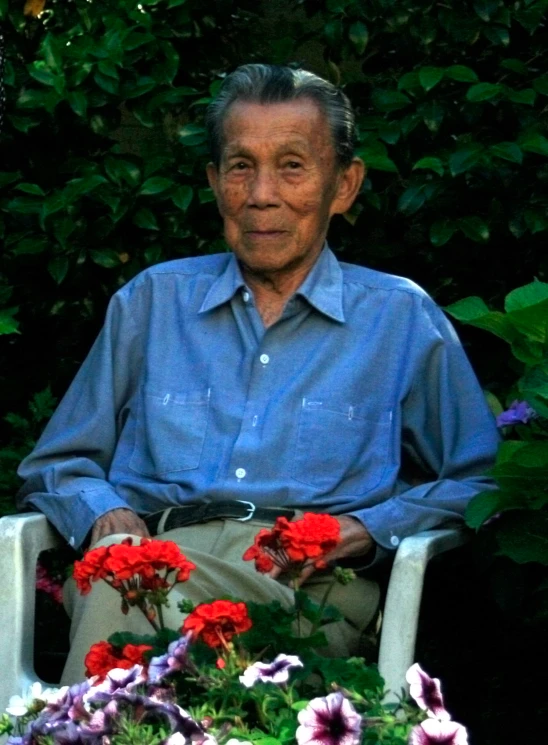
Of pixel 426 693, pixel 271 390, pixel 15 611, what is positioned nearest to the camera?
pixel 426 693

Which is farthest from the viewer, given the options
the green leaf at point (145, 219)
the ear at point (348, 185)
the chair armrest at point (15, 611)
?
the green leaf at point (145, 219)

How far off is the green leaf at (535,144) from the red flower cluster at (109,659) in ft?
6.00

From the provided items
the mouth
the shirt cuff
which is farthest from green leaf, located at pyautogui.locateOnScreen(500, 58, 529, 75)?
the shirt cuff

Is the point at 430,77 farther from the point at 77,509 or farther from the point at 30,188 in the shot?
the point at 77,509

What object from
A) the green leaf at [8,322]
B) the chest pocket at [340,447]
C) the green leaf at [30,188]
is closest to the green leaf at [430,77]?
the chest pocket at [340,447]

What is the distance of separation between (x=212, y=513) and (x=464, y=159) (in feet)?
3.73

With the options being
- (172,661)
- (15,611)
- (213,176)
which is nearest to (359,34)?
(213,176)

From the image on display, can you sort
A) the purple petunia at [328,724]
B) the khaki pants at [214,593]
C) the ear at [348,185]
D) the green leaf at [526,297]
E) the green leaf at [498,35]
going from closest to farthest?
the purple petunia at [328,724] → the khaki pants at [214,593] → the green leaf at [526,297] → the ear at [348,185] → the green leaf at [498,35]

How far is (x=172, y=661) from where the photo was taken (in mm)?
2332

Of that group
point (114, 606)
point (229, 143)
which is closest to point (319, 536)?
point (114, 606)

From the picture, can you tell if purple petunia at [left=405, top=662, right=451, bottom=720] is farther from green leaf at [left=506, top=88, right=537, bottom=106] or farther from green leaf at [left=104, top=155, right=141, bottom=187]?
green leaf at [left=104, top=155, right=141, bottom=187]

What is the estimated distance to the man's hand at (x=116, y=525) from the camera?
10.7 ft

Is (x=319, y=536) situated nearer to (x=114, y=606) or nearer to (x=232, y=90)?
(x=114, y=606)

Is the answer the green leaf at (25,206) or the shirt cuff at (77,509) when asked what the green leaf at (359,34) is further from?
the shirt cuff at (77,509)
